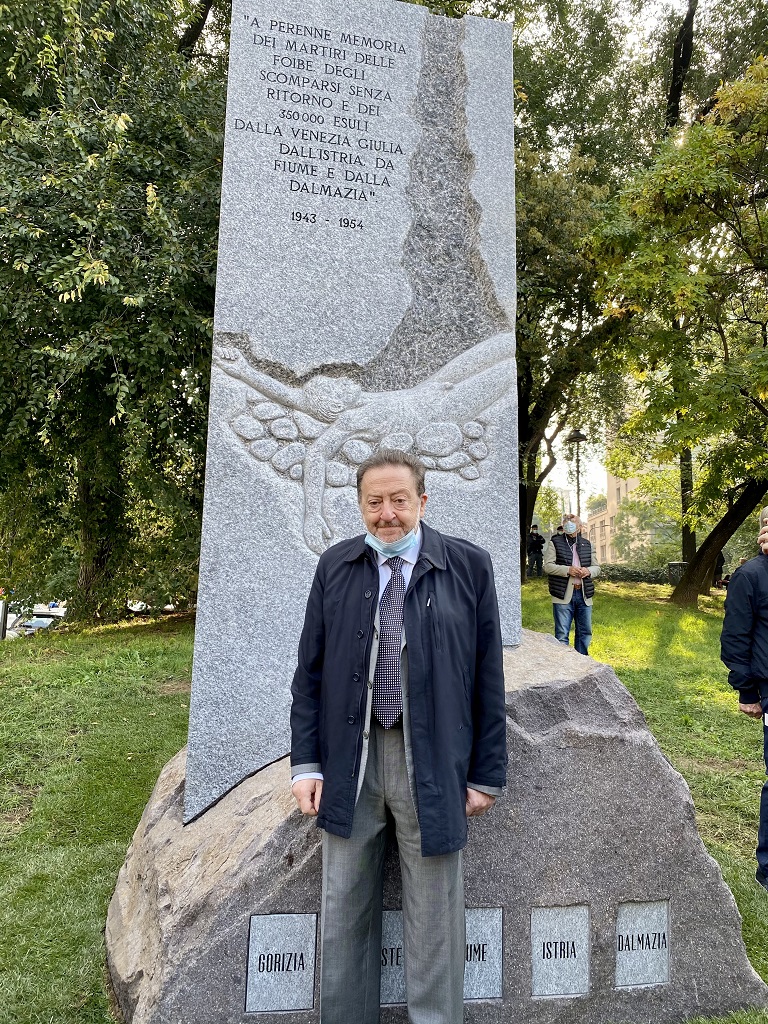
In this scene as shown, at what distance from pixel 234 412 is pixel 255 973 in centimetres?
227

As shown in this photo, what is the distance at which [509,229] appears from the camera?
3.97 meters

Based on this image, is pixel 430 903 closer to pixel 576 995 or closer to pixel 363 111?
pixel 576 995

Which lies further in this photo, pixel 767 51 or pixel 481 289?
pixel 767 51

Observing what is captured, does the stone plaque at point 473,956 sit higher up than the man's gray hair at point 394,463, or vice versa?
the man's gray hair at point 394,463

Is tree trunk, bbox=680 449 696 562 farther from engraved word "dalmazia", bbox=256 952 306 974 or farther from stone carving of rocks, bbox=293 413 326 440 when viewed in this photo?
engraved word "dalmazia", bbox=256 952 306 974

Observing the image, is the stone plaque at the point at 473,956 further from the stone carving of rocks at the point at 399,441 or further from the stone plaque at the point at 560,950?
the stone carving of rocks at the point at 399,441

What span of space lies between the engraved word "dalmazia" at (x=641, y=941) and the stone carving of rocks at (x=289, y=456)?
2352 millimetres

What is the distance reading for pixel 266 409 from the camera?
3.57m

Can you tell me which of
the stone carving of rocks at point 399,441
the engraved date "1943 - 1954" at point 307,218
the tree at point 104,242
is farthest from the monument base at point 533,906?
the tree at point 104,242

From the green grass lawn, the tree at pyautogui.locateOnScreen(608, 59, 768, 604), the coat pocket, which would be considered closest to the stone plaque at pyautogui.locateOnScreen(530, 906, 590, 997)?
the green grass lawn

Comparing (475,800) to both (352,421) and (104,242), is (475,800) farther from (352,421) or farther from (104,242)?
(104,242)

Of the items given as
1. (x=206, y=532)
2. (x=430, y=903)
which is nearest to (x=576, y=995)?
(x=430, y=903)

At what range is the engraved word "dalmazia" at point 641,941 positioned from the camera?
9.07 feet

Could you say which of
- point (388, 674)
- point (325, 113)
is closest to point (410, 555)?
point (388, 674)
